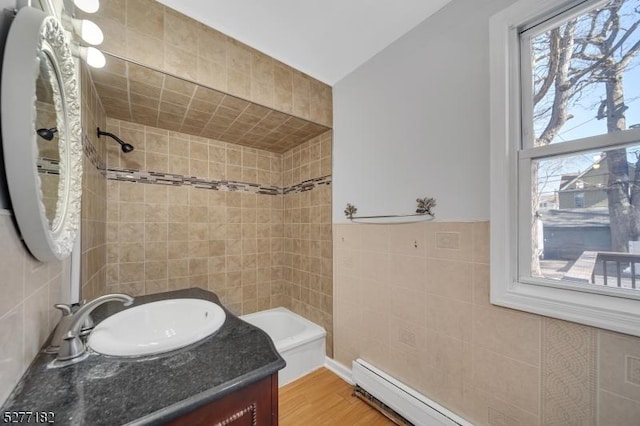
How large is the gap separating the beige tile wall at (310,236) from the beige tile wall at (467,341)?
0.26 meters

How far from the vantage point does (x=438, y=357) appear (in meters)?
1.37

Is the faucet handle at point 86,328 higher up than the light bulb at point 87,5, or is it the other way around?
the light bulb at point 87,5

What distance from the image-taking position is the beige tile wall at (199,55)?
48.0 inches

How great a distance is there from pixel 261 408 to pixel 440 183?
1305mm

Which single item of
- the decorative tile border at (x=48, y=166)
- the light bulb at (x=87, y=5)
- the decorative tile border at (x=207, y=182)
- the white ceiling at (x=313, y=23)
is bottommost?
the decorative tile border at (x=48, y=166)

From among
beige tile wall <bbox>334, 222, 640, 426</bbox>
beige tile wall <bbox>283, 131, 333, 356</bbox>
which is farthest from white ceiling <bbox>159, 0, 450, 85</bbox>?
beige tile wall <bbox>334, 222, 640, 426</bbox>

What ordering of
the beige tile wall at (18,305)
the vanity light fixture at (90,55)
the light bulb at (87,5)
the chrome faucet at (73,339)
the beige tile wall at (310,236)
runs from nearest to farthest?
the beige tile wall at (18,305) → the chrome faucet at (73,339) → the light bulb at (87,5) → the vanity light fixture at (90,55) → the beige tile wall at (310,236)

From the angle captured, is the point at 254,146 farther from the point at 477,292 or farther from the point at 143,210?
the point at 477,292

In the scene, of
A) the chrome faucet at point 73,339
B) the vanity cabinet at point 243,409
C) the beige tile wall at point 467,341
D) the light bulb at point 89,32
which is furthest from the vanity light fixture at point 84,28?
the beige tile wall at point 467,341

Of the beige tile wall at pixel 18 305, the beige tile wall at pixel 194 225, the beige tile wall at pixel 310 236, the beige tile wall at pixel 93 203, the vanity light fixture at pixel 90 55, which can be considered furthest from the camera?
the beige tile wall at pixel 310 236

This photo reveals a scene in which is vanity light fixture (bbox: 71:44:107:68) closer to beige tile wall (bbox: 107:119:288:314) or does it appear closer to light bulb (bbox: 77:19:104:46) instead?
light bulb (bbox: 77:19:104:46)

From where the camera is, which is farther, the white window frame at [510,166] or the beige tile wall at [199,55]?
the beige tile wall at [199,55]

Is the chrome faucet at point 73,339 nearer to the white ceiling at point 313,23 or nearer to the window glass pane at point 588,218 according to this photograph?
the white ceiling at point 313,23

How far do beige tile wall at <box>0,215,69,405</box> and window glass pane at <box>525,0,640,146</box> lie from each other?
6.03 feet
